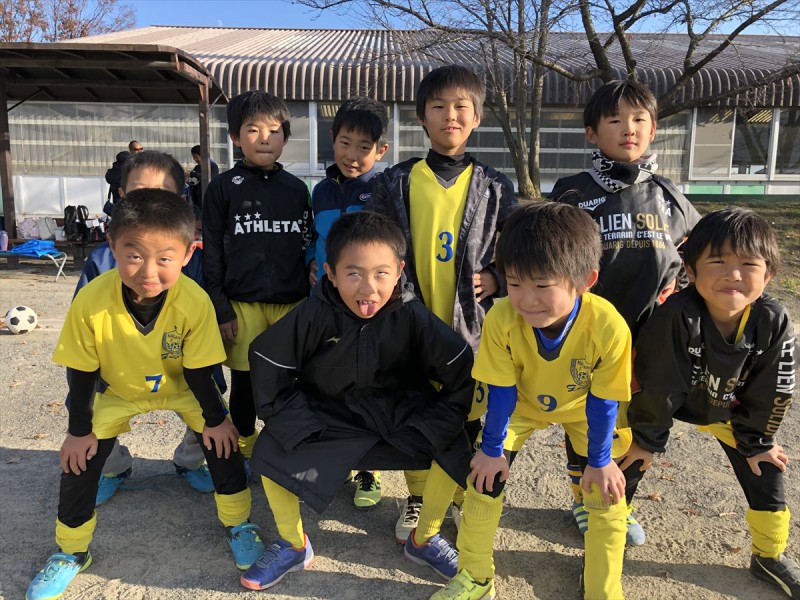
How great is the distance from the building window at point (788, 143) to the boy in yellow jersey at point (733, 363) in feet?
46.1

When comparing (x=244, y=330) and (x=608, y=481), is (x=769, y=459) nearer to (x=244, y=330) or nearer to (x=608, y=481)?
(x=608, y=481)

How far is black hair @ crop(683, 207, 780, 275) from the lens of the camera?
81.2 inches

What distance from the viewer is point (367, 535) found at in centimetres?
264

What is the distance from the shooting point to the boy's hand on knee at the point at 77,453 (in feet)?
7.53

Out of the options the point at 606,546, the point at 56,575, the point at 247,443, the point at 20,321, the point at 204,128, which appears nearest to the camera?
the point at 606,546

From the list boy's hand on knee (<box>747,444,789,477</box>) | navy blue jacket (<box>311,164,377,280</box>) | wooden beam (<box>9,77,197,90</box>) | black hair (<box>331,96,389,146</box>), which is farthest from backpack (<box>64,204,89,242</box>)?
boy's hand on knee (<box>747,444,789,477</box>)

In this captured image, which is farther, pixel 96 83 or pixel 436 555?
pixel 96 83

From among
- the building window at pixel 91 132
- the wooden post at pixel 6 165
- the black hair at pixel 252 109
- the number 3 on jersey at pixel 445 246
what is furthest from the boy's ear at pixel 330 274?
the building window at pixel 91 132

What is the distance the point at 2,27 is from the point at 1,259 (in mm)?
17702

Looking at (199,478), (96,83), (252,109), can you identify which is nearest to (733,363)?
(252,109)

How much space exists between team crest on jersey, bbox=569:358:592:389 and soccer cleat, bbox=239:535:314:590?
1239 mm

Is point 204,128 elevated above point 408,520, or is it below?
above

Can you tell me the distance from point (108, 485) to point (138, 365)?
2.85ft

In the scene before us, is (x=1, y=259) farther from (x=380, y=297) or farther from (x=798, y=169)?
(x=798, y=169)
